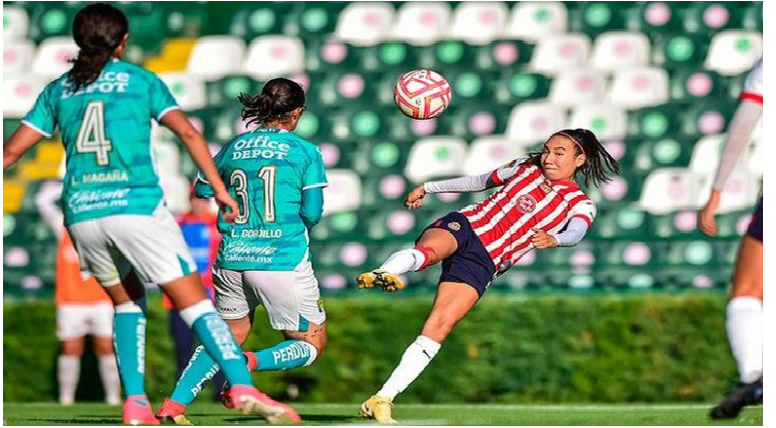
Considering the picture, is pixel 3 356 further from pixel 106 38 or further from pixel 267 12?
pixel 106 38

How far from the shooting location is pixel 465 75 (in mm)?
14219

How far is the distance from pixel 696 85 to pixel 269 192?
25.8 ft

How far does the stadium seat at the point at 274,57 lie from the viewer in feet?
47.5

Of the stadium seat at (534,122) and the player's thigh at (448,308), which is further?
the stadium seat at (534,122)

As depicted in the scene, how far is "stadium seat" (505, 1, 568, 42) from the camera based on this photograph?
14.5m

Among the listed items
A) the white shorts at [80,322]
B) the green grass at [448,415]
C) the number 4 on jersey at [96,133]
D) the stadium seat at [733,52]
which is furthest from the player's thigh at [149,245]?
the stadium seat at [733,52]

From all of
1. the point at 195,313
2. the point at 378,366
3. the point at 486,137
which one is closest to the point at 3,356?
the point at 378,366

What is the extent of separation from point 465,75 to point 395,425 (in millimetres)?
7695

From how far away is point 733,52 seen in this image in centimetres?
1410

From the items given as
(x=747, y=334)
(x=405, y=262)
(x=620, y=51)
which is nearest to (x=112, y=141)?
(x=405, y=262)

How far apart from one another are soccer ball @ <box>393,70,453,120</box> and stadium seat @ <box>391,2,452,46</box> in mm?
6093

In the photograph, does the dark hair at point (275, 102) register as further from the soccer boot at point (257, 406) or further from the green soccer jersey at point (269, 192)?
the soccer boot at point (257, 406)

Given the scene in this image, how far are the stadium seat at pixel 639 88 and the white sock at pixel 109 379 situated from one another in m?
5.65

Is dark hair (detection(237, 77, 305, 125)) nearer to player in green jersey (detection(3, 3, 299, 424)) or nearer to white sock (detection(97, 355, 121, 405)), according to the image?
player in green jersey (detection(3, 3, 299, 424))
